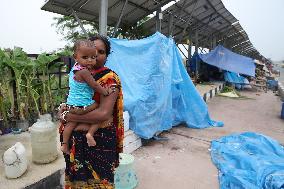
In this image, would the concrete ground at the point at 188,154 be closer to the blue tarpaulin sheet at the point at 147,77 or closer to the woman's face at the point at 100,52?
the blue tarpaulin sheet at the point at 147,77

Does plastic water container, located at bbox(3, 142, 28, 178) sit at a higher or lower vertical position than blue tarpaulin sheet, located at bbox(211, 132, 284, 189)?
higher

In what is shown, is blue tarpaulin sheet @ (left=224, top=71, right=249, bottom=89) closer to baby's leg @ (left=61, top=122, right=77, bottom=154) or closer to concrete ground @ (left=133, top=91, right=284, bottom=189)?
concrete ground @ (left=133, top=91, right=284, bottom=189)

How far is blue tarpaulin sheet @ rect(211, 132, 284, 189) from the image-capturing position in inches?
151

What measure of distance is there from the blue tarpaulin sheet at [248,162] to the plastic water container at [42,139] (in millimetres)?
2476

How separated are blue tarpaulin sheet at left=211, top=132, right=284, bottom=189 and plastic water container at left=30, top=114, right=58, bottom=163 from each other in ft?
8.12

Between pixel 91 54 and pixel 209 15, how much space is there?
13.4 metres

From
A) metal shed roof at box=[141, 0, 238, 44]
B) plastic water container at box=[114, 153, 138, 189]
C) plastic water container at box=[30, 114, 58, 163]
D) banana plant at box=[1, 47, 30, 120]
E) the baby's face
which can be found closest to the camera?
the baby's face

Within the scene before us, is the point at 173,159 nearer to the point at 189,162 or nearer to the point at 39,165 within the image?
the point at 189,162

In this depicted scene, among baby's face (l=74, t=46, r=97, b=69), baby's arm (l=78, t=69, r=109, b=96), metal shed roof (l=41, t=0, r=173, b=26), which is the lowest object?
baby's arm (l=78, t=69, r=109, b=96)

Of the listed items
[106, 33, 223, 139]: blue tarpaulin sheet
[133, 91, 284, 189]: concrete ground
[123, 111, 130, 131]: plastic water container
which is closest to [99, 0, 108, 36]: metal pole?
[106, 33, 223, 139]: blue tarpaulin sheet

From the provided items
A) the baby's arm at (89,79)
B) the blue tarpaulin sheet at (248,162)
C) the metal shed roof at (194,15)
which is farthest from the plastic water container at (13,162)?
the metal shed roof at (194,15)

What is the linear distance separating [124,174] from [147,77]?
7.42 feet

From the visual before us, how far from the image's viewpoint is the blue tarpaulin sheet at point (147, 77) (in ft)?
17.3

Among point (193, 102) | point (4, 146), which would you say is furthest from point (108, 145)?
point (193, 102)
